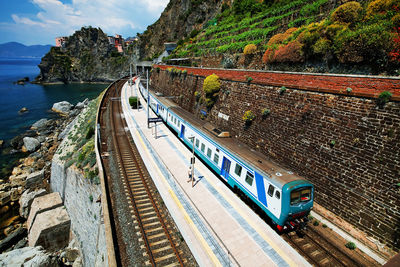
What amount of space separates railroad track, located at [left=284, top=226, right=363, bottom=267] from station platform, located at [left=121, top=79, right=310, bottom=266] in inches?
23.9

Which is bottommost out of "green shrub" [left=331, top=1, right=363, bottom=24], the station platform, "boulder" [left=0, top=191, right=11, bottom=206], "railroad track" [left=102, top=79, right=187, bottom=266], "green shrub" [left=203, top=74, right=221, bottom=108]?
"boulder" [left=0, top=191, right=11, bottom=206]

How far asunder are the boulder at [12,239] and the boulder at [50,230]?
1.46 metres

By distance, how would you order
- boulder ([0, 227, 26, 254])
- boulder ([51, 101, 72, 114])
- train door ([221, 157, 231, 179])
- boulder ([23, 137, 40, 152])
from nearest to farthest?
1. train door ([221, 157, 231, 179])
2. boulder ([0, 227, 26, 254])
3. boulder ([23, 137, 40, 152])
4. boulder ([51, 101, 72, 114])

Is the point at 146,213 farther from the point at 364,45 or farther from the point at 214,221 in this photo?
the point at 364,45

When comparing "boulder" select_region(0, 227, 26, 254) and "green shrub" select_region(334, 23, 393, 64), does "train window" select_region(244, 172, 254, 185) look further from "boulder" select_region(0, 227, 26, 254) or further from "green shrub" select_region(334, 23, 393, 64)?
"boulder" select_region(0, 227, 26, 254)

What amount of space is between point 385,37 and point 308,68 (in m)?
4.88

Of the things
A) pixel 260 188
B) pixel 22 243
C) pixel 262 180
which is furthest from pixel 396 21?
pixel 22 243

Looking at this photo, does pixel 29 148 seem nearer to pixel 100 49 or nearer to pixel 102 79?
pixel 102 79

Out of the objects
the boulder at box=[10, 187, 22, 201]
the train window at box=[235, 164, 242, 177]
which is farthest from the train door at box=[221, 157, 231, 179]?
the boulder at box=[10, 187, 22, 201]

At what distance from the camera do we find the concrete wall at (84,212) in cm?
1191

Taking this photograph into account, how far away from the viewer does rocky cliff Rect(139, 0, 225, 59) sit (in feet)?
199

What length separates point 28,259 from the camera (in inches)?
541

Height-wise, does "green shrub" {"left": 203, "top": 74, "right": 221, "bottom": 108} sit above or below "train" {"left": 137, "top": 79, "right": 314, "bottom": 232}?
above

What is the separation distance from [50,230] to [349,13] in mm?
28753
